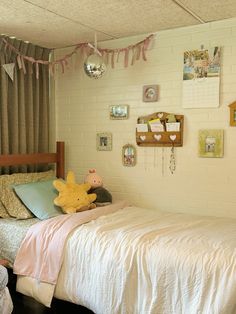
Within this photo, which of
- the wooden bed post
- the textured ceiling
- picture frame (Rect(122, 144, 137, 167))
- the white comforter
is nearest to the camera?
the white comforter

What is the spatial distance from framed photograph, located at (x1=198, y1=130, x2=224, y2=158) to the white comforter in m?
0.62

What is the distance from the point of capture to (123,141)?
3.35 meters

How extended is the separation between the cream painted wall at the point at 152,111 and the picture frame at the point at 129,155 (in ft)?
0.13

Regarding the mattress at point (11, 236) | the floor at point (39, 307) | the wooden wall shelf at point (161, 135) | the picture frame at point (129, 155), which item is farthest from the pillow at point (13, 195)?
the wooden wall shelf at point (161, 135)

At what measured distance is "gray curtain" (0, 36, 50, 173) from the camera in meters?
3.18

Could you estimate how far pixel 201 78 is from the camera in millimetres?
2916

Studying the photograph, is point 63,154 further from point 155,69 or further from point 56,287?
point 56,287

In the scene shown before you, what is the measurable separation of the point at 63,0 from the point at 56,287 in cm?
191

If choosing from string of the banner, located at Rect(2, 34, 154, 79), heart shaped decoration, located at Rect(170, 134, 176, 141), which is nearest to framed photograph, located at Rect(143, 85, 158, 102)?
string of the banner, located at Rect(2, 34, 154, 79)

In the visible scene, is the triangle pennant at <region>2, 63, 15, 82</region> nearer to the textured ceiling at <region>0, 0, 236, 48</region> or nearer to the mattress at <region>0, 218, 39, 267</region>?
the textured ceiling at <region>0, 0, 236, 48</region>

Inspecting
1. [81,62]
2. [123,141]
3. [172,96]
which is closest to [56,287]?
[123,141]

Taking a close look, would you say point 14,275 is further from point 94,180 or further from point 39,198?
point 94,180

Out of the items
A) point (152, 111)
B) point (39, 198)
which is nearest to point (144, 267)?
point (39, 198)

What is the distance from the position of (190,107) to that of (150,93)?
1.31 feet
